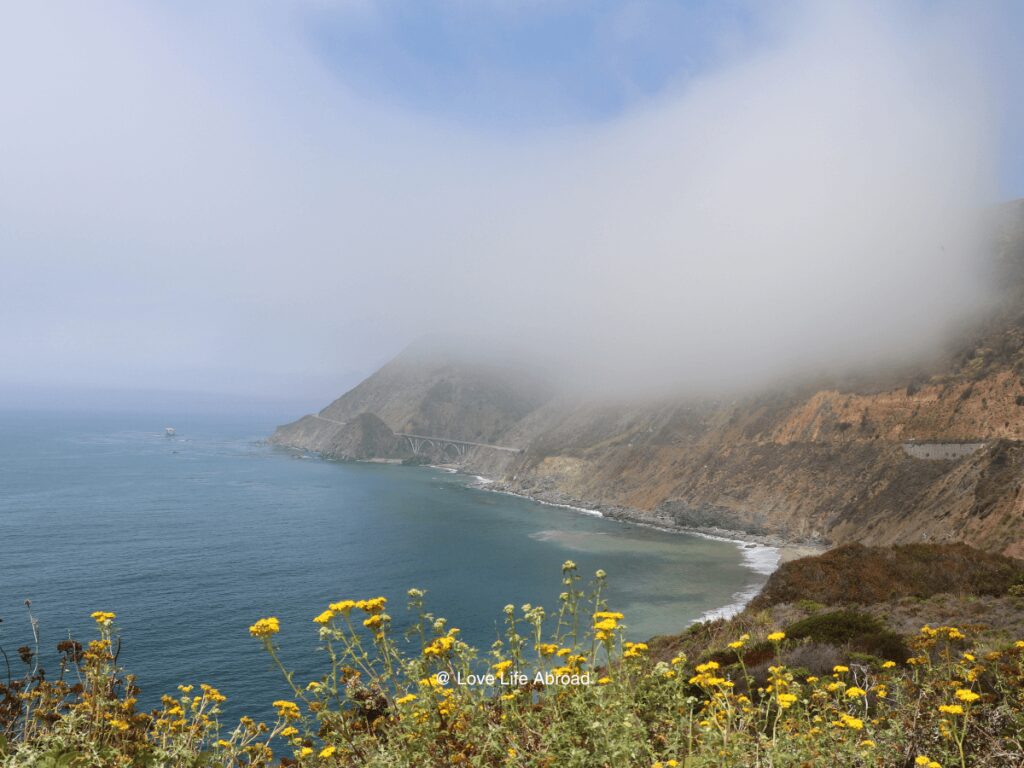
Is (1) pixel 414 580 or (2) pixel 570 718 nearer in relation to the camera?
(2) pixel 570 718

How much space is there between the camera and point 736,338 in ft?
432

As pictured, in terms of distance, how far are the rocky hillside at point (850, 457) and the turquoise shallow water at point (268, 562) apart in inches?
380

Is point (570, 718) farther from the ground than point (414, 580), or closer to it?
farther from the ground

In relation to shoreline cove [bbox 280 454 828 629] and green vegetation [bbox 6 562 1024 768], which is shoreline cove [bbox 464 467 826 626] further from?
green vegetation [bbox 6 562 1024 768]

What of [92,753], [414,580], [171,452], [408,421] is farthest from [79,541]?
[408,421]

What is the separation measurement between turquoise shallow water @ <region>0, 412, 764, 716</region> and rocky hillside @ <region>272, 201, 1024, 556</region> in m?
9.66

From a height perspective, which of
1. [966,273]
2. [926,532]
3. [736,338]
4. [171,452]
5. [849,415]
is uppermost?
[966,273]

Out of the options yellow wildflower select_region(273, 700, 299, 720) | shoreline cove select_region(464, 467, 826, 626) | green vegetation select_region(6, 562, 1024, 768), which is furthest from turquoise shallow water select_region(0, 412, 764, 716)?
yellow wildflower select_region(273, 700, 299, 720)

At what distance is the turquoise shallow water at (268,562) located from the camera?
115ft

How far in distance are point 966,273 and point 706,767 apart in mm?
126910

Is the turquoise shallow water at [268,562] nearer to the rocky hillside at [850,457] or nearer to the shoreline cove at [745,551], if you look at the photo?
the shoreline cove at [745,551]

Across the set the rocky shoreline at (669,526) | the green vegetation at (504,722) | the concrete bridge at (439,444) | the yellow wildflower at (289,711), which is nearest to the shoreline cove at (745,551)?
the rocky shoreline at (669,526)

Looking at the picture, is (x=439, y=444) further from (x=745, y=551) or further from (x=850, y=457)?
(x=850, y=457)

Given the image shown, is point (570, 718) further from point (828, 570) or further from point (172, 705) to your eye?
point (828, 570)
